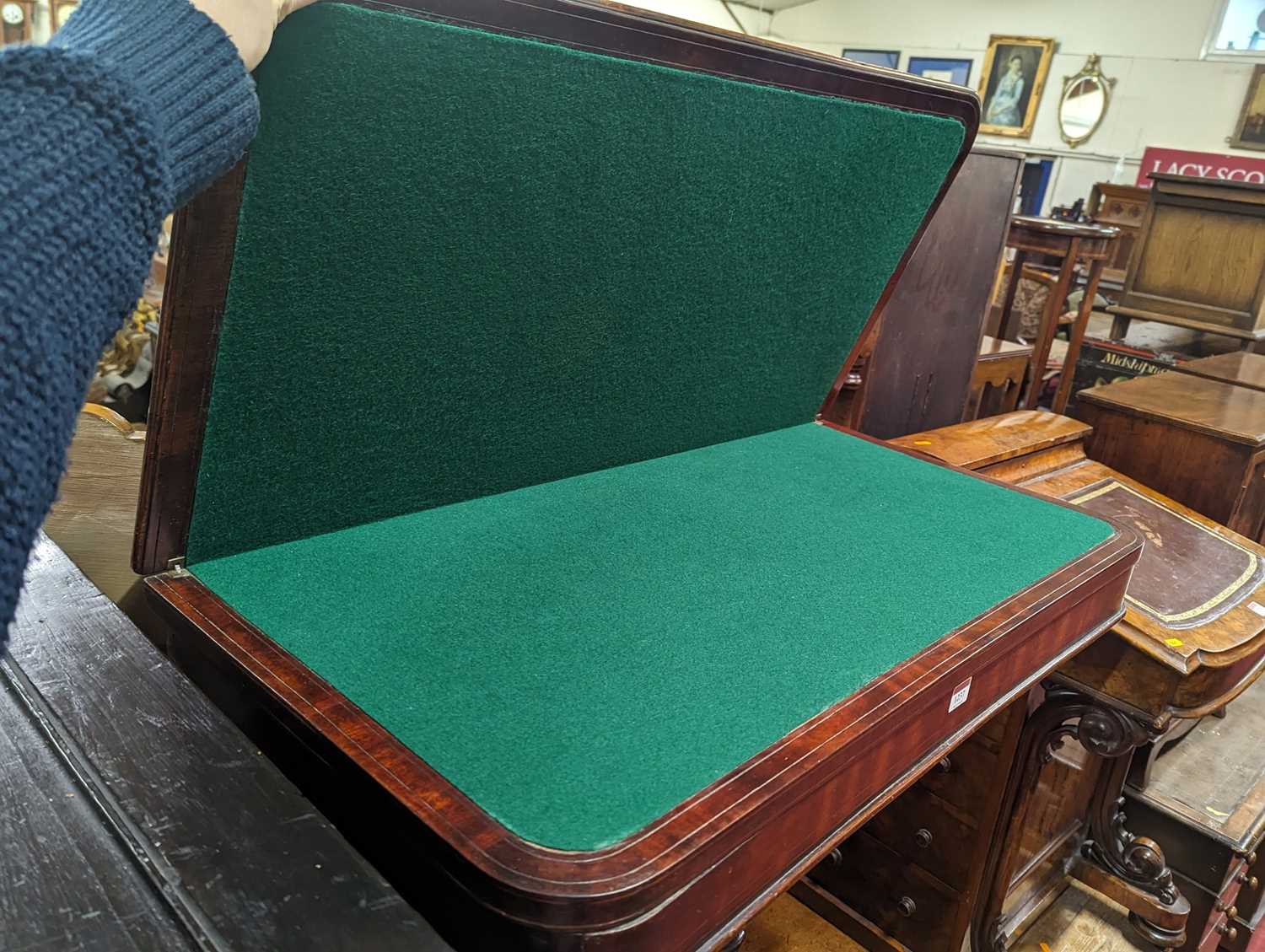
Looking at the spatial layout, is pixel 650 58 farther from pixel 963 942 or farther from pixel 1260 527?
pixel 1260 527

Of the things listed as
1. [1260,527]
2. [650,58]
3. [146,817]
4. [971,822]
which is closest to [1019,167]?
[1260,527]

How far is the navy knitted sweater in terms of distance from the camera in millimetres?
384

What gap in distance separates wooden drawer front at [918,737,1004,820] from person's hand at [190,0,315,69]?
4.71 feet

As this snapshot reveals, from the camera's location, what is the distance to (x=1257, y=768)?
196cm

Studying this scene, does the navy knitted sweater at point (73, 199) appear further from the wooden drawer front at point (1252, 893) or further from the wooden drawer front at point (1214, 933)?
the wooden drawer front at point (1252, 893)

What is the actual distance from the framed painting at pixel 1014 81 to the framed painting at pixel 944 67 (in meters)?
0.24

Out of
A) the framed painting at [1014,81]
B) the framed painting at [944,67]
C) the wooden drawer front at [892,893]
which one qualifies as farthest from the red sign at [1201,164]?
the wooden drawer front at [892,893]

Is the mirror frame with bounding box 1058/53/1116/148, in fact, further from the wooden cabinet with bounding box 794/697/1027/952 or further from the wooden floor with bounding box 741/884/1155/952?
the wooden cabinet with bounding box 794/697/1027/952

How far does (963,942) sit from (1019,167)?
65.3 inches

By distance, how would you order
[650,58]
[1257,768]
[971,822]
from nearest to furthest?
[650,58] < [971,822] < [1257,768]

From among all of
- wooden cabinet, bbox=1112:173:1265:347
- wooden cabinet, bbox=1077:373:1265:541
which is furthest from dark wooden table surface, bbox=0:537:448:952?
wooden cabinet, bbox=1112:173:1265:347

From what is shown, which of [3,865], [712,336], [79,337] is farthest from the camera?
[712,336]

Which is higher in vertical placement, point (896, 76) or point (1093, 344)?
point (896, 76)

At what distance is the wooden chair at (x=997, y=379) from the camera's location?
112 inches
